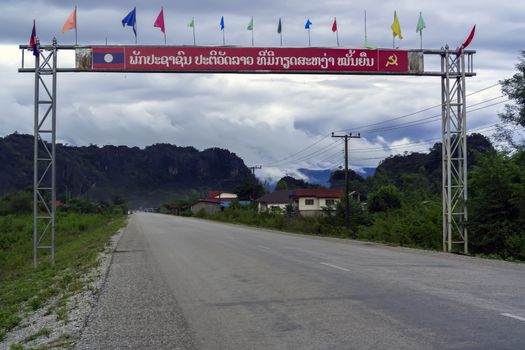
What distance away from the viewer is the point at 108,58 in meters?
21.8

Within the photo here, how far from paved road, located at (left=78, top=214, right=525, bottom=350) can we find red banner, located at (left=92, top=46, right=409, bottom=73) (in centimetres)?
759

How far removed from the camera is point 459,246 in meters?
→ 24.4

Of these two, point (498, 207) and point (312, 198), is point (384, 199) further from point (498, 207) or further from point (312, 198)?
point (312, 198)

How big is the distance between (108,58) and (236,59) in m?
4.41

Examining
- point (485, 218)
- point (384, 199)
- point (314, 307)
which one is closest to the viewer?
point (314, 307)

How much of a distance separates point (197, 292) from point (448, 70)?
14929 millimetres

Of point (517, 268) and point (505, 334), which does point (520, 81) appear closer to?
point (517, 268)

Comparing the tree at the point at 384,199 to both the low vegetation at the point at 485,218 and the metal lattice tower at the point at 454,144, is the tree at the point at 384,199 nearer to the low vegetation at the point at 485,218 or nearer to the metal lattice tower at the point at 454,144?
the low vegetation at the point at 485,218

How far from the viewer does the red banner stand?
21.7 m

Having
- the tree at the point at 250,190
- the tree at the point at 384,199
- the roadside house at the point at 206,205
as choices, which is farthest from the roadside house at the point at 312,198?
the roadside house at the point at 206,205

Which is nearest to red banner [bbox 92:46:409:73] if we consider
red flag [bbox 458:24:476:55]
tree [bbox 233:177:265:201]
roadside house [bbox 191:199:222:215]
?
red flag [bbox 458:24:476:55]

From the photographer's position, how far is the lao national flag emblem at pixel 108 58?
2178 cm

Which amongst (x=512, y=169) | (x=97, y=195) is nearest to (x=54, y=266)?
(x=512, y=169)

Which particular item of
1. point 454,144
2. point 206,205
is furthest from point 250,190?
point 454,144
